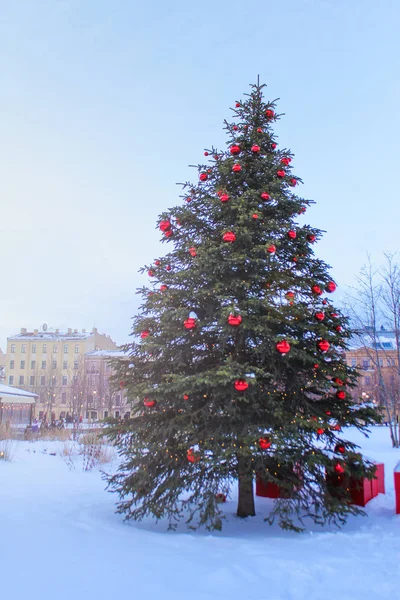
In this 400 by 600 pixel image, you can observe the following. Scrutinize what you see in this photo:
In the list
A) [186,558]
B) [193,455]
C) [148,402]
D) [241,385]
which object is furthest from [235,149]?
[186,558]

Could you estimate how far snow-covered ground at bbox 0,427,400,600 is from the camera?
4.01 m

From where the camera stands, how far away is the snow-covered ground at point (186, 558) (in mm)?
4012

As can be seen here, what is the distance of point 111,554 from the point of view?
497 centimetres

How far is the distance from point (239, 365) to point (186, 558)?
2299 millimetres

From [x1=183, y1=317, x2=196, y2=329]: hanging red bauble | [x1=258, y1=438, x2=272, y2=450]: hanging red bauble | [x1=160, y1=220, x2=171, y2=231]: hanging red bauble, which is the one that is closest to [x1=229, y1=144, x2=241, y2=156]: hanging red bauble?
[x1=160, y1=220, x2=171, y2=231]: hanging red bauble

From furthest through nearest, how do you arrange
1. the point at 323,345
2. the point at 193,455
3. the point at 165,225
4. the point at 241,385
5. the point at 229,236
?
the point at 165,225
the point at 229,236
the point at 323,345
the point at 193,455
the point at 241,385

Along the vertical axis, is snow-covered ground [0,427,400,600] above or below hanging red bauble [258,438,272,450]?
below

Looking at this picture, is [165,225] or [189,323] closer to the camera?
[189,323]

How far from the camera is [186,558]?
485 cm

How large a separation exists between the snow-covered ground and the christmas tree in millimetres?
437

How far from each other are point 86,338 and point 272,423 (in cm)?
7061

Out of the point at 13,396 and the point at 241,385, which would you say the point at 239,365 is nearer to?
the point at 241,385

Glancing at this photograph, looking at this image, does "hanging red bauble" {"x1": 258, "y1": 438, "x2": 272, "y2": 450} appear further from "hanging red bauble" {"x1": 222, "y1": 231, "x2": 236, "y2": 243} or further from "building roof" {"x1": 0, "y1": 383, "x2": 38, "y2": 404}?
"building roof" {"x1": 0, "y1": 383, "x2": 38, "y2": 404}

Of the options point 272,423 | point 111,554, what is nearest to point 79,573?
point 111,554
